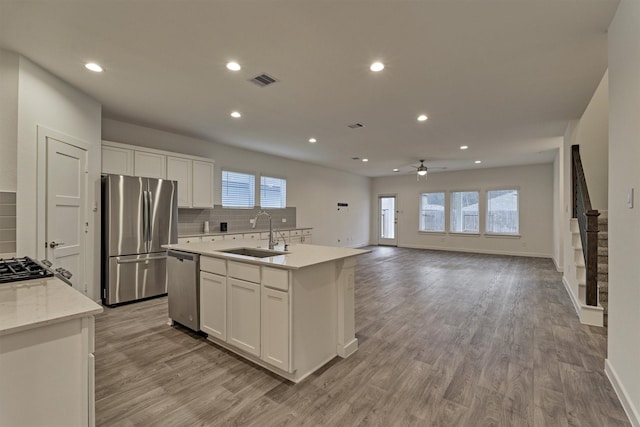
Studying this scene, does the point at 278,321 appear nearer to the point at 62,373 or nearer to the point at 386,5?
the point at 62,373

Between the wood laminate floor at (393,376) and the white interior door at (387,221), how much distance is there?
6925 millimetres

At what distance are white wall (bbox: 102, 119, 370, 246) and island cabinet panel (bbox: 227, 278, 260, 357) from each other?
3593mm

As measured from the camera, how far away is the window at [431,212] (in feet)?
32.4

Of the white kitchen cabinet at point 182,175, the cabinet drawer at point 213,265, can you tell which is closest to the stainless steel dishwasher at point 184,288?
the cabinet drawer at point 213,265

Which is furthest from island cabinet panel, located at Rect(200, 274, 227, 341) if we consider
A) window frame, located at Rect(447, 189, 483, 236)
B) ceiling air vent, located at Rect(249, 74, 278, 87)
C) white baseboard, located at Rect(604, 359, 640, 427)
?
window frame, located at Rect(447, 189, 483, 236)

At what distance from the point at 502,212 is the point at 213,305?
8.91 meters

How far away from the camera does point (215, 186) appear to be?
5.91 metres

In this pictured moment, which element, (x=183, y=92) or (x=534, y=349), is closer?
(x=534, y=349)

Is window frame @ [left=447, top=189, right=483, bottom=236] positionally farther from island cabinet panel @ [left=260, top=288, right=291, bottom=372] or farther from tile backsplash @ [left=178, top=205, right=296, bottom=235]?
island cabinet panel @ [left=260, top=288, right=291, bottom=372]

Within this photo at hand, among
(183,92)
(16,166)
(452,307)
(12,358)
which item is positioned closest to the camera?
(12,358)

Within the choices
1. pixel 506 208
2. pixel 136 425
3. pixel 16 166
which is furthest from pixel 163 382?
pixel 506 208

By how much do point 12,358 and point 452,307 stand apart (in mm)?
4166

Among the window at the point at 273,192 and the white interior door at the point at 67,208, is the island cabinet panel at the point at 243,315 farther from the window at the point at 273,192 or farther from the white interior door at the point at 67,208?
the window at the point at 273,192

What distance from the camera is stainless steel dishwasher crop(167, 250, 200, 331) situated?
9.84ft
